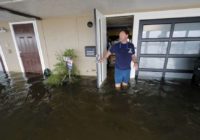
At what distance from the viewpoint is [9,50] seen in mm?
4961

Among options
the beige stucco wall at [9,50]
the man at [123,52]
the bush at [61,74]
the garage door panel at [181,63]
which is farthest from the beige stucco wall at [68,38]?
the garage door panel at [181,63]

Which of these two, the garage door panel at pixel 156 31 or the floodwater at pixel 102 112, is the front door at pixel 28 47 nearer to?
the floodwater at pixel 102 112

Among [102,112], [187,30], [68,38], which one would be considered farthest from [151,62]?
[68,38]

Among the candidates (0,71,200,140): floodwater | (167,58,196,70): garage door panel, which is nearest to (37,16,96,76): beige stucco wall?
(0,71,200,140): floodwater

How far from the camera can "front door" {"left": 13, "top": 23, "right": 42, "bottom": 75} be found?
448 cm

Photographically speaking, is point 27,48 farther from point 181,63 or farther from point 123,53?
point 181,63

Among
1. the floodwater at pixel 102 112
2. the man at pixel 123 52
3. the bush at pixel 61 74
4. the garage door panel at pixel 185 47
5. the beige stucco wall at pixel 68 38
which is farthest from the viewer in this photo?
the beige stucco wall at pixel 68 38

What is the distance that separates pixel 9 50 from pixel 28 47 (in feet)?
3.17

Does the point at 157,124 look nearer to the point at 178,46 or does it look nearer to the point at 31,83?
the point at 178,46

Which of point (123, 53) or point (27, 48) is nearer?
point (123, 53)

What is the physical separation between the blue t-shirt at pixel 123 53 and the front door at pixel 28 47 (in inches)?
131

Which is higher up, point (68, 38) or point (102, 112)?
point (68, 38)

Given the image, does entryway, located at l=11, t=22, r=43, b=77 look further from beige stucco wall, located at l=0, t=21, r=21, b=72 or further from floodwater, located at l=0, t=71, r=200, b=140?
floodwater, located at l=0, t=71, r=200, b=140

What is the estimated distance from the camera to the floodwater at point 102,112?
1.96m
